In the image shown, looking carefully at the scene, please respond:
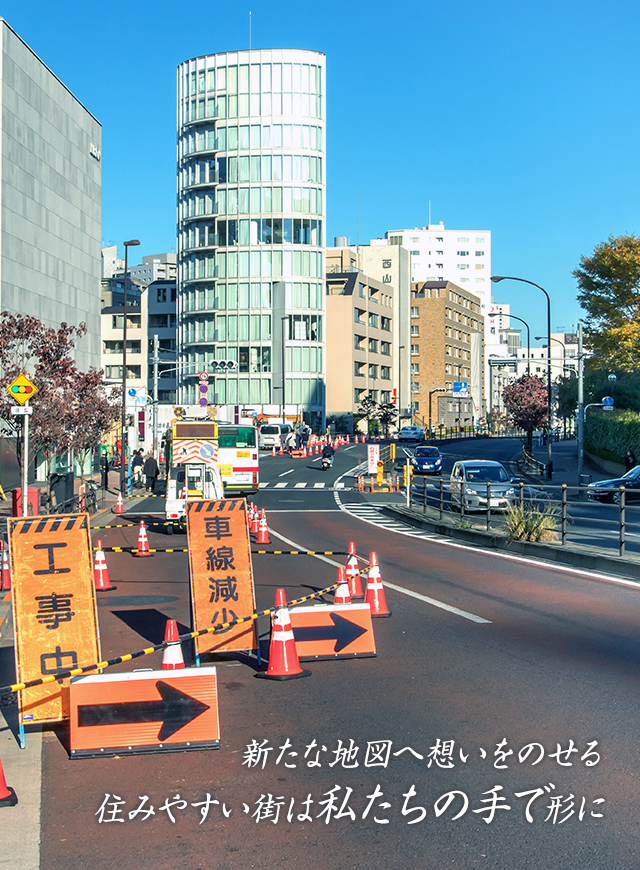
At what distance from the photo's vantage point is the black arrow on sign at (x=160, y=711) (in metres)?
6.90

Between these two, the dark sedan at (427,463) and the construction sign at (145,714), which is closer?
the construction sign at (145,714)

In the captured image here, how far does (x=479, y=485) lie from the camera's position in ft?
93.0

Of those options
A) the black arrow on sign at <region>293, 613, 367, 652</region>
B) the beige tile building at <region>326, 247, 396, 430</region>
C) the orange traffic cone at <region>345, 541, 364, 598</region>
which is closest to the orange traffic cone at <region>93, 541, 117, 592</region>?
the orange traffic cone at <region>345, 541, 364, 598</region>

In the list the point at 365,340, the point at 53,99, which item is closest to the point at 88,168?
the point at 53,99

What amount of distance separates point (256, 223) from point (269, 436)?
34305 millimetres

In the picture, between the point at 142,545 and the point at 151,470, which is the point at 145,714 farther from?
the point at 151,470

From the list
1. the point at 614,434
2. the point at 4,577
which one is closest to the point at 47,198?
the point at 614,434

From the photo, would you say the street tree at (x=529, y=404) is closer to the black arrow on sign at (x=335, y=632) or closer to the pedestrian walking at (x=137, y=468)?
the pedestrian walking at (x=137, y=468)

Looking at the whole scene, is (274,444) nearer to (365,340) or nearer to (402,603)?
(365,340)

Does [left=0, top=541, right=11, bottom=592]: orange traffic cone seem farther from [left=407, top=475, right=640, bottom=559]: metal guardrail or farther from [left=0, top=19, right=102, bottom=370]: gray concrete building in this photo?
[left=0, top=19, right=102, bottom=370]: gray concrete building

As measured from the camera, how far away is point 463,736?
6961 mm

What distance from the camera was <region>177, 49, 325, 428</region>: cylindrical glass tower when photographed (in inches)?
4008

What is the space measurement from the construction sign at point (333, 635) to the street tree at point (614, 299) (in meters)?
41.3

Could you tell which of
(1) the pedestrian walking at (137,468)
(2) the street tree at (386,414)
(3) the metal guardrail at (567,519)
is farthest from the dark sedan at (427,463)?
(2) the street tree at (386,414)
